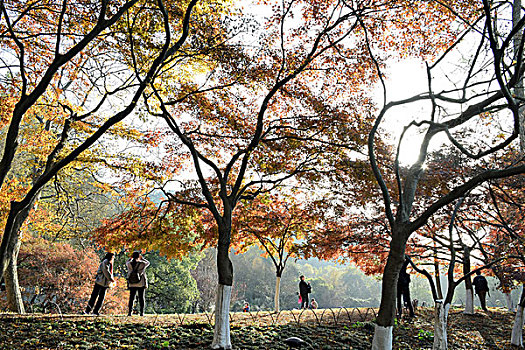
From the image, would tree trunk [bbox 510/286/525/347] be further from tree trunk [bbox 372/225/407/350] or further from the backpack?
the backpack

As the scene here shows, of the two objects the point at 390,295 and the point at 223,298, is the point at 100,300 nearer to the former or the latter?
the point at 223,298

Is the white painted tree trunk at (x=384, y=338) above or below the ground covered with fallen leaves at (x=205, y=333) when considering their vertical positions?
above

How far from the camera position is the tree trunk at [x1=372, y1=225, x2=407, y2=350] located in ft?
17.1

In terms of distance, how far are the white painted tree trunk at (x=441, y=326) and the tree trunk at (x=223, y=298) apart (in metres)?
3.68

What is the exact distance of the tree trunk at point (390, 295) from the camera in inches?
206

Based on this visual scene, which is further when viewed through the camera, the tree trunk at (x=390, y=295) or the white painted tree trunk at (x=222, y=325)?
the white painted tree trunk at (x=222, y=325)

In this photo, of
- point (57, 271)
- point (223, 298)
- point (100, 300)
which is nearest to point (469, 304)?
point (223, 298)

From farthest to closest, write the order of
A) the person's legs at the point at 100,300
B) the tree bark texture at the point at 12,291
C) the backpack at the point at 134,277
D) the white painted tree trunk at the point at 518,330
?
the tree bark texture at the point at 12,291 < the backpack at the point at 134,277 < the white painted tree trunk at the point at 518,330 < the person's legs at the point at 100,300

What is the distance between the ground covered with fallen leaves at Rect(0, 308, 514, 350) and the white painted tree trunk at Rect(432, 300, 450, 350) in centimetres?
224

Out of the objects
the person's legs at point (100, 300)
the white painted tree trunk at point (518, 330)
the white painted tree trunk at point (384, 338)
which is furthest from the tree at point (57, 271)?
the white painted tree trunk at point (518, 330)

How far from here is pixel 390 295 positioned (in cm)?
528

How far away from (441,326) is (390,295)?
161 cm

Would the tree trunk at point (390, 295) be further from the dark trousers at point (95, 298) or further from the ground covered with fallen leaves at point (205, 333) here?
the dark trousers at point (95, 298)

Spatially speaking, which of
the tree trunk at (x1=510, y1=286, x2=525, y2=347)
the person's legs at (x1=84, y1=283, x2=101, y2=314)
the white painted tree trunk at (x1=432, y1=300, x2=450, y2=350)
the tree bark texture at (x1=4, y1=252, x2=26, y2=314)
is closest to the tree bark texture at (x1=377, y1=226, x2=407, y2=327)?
the white painted tree trunk at (x1=432, y1=300, x2=450, y2=350)
